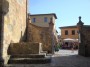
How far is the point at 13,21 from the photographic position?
A: 15.9m

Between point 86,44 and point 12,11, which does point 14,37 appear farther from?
point 86,44

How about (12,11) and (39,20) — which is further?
(39,20)

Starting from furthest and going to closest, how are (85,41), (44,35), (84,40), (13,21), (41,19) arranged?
(41,19), (44,35), (84,40), (85,41), (13,21)

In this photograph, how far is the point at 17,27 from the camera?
17.3 metres

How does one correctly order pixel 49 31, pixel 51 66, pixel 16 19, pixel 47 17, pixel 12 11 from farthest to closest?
pixel 47 17 → pixel 49 31 → pixel 16 19 → pixel 12 11 → pixel 51 66

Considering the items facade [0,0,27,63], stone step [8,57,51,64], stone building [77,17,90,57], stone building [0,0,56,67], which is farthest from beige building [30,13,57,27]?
stone step [8,57,51,64]

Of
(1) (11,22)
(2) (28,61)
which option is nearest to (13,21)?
(1) (11,22)

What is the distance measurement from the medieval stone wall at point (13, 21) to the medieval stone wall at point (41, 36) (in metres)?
1.31

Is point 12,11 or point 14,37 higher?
point 12,11

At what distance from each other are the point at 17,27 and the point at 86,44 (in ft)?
23.1

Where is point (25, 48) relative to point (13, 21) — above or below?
below

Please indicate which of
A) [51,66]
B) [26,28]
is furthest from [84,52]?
[51,66]

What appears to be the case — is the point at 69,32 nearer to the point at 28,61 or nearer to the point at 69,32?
the point at 69,32

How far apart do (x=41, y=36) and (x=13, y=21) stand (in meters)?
6.31
